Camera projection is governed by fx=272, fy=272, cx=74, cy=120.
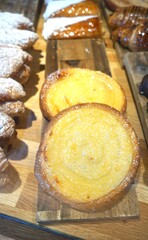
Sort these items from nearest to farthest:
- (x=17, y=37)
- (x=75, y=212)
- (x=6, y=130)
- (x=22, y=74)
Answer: (x=75, y=212) → (x=6, y=130) → (x=22, y=74) → (x=17, y=37)

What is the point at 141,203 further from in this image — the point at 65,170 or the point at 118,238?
the point at 65,170

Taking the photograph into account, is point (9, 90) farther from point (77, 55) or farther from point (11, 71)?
point (77, 55)

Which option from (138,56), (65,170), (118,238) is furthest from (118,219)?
(138,56)

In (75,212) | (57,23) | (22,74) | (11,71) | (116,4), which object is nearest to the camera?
(75,212)

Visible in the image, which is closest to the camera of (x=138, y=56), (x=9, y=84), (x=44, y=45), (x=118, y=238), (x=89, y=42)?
(x=118, y=238)

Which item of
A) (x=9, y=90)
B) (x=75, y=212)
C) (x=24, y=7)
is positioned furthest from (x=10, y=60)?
(x=24, y=7)

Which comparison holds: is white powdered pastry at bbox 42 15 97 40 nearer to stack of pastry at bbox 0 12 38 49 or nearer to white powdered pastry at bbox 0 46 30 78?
stack of pastry at bbox 0 12 38 49

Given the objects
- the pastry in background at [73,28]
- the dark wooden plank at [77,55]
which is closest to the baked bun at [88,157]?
the dark wooden plank at [77,55]

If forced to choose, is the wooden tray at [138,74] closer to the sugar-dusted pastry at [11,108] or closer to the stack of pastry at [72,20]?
the stack of pastry at [72,20]
